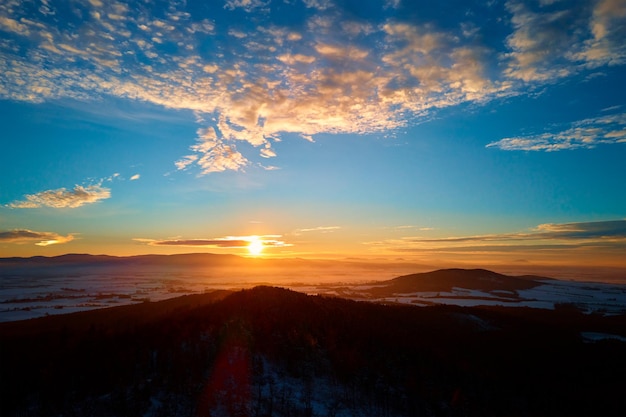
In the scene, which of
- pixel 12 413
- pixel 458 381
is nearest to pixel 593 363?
pixel 458 381

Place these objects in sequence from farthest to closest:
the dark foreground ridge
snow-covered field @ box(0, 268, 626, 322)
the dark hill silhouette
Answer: the dark hill silhouette < snow-covered field @ box(0, 268, 626, 322) < the dark foreground ridge

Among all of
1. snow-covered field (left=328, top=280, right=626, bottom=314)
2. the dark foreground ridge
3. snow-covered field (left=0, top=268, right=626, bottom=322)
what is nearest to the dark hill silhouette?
snow-covered field (left=0, top=268, right=626, bottom=322)

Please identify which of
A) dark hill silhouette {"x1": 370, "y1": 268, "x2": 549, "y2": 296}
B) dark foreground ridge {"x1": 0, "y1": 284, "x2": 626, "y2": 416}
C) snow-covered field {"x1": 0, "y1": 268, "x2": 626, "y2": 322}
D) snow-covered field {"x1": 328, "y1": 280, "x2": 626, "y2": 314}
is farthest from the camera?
dark hill silhouette {"x1": 370, "y1": 268, "x2": 549, "y2": 296}

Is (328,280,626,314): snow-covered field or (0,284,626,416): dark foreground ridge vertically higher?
(0,284,626,416): dark foreground ridge

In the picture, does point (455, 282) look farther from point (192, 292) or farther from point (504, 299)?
point (192, 292)

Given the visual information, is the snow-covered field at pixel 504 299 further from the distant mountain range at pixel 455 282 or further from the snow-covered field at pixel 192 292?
the distant mountain range at pixel 455 282

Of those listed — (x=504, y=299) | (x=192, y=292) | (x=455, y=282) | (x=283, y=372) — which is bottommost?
(x=504, y=299)

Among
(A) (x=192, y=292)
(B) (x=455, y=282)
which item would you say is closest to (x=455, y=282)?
(B) (x=455, y=282)

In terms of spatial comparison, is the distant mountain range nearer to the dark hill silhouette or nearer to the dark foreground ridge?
the dark hill silhouette

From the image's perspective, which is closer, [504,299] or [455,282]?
[504,299]
